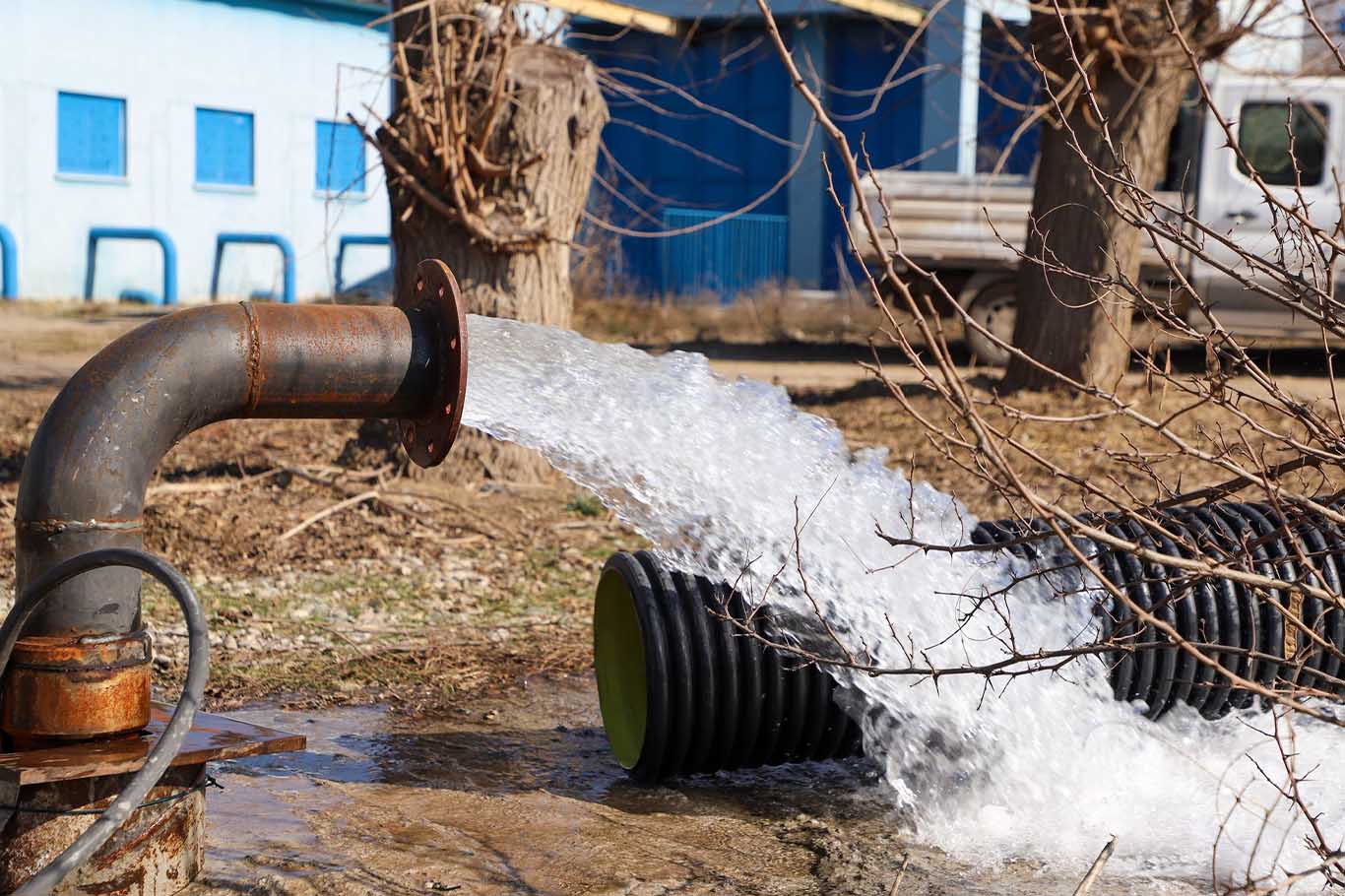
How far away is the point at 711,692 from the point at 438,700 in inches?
44.7

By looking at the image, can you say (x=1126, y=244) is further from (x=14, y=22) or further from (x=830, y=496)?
(x=14, y=22)

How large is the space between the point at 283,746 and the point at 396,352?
0.82m

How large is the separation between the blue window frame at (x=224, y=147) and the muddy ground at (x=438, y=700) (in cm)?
1016

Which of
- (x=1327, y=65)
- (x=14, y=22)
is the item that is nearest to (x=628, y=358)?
(x=1327, y=65)

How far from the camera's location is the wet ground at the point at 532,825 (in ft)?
9.96

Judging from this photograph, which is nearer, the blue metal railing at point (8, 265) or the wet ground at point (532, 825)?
the wet ground at point (532, 825)

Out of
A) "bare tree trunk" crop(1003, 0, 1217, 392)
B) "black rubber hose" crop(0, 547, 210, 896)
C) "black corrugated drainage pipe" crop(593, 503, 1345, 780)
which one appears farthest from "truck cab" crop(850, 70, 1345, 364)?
"black rubber hose" crop(0, 547, 210, 896)

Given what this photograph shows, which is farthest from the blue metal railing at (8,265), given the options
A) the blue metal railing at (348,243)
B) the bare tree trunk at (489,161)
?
the bare tree trunk at (489,161)

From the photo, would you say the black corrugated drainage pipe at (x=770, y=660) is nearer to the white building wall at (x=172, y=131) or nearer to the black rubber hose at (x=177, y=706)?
the black rubber hose at (x=177, y=706)

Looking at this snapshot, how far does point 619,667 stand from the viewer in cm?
405

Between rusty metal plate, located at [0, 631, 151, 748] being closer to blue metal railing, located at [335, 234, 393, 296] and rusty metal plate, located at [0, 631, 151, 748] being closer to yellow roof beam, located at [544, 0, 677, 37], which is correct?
yellow roof beam, located at [544, 0, 677, 37]

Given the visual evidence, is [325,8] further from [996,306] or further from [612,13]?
[996,306]

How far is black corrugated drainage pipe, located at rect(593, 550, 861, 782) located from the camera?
3.52m

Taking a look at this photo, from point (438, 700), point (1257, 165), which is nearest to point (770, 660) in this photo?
point (438, 700)
